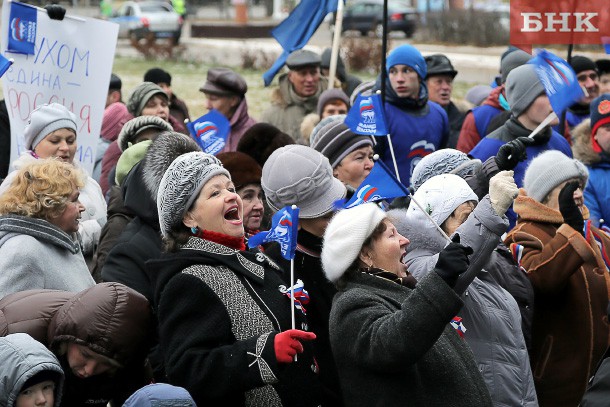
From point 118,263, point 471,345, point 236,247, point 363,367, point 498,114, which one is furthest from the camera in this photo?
point 498,114

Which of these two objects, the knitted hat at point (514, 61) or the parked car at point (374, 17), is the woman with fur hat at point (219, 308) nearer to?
the knitted hat at point (514, 61)

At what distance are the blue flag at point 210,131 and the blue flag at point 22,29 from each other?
46.2 inches

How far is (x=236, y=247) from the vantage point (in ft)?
14.8

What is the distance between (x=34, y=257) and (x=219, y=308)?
3.69 ft

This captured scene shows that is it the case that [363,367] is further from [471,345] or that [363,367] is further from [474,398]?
[471,345]

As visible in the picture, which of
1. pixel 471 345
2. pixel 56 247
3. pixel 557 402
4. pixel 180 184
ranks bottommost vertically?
pixel 557 402

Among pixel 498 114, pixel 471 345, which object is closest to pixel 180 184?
pixel 471 345

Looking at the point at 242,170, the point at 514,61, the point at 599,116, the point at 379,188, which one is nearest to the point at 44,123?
the point at 242,170

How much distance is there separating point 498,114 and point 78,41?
10.4 feet

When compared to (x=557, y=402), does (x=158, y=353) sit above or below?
above

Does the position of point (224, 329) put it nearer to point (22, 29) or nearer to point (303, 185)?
point (303, 185)

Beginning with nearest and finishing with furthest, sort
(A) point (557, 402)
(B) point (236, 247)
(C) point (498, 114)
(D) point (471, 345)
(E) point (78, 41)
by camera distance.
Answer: (B) point (236, 247) < (D) point (471, 345) < (A) point (557, 402) < (E) point (78, 41) < (C) point (498, 114)

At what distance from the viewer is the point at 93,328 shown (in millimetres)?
4234

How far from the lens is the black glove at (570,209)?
570 centimetres
